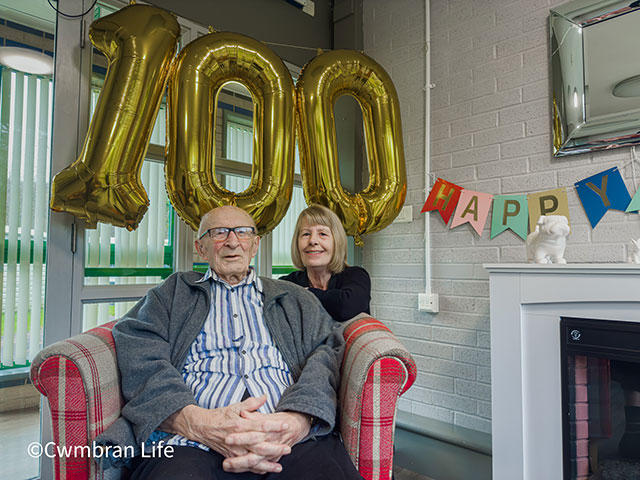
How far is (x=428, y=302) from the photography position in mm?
2305

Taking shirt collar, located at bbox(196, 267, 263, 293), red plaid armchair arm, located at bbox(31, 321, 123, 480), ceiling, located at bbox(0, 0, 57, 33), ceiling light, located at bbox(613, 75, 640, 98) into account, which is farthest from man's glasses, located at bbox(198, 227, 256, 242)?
ceiling light, located at bbox(613, 75, 640, 98)

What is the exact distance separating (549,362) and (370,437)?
0.79 m

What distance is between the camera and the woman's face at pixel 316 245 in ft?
5.86

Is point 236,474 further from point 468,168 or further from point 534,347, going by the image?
point 468,168

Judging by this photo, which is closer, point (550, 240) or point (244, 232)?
point (244, 232)

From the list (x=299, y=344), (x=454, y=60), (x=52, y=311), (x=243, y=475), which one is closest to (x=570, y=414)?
(x=299, y=344)

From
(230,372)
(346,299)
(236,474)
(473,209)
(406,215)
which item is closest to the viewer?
(236,474)

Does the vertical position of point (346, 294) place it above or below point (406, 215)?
below

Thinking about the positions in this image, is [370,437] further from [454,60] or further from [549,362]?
[454,60]

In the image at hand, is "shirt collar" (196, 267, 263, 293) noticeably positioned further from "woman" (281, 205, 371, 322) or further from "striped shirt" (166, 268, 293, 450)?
"woman" (281, 205, 371, 322)

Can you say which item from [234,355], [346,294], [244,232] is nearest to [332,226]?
[346,294]

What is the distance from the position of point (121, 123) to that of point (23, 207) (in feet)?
1.67

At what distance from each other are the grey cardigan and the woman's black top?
0.09m

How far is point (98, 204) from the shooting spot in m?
1.49
